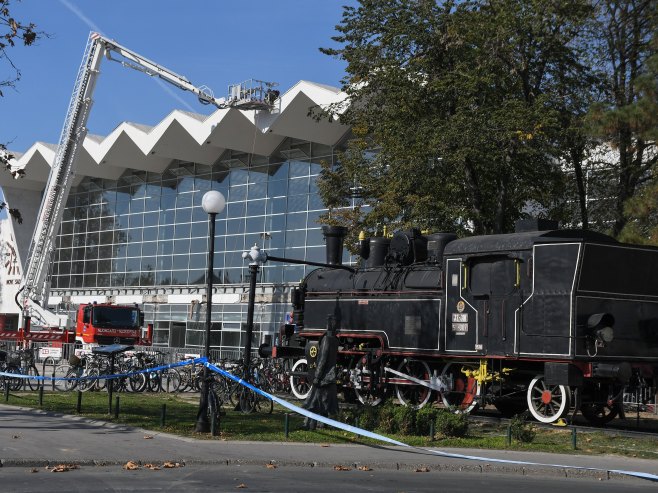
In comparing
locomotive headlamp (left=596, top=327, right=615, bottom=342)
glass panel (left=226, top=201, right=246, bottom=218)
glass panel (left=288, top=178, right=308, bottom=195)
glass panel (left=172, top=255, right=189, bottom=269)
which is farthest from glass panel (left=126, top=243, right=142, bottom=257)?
locomotive headlamp (left=596, top=327, right=615, bottom=342)

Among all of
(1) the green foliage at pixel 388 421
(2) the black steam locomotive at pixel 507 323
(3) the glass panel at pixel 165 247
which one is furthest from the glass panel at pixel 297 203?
(1) the green foliage at pixel 388 421

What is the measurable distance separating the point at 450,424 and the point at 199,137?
3469 cm

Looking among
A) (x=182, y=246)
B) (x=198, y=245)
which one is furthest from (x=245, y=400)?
(x=182, y=246)

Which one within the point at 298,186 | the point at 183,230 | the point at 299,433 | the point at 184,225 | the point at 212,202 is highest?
the point at 298,186

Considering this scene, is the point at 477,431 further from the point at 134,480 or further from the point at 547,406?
the point at 134,480

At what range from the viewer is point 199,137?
47.9 metres

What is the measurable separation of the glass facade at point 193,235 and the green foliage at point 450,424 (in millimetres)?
30002

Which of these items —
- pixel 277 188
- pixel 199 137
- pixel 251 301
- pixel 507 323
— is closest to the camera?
pixel 507 323

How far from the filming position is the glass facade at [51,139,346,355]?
47.4 metres

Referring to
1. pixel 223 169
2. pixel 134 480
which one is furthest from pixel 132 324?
pixel 134 480

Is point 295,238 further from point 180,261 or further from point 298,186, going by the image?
point 180,261

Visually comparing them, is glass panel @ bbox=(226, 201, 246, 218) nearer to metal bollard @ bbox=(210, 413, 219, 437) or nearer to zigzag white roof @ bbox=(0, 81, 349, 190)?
zigzag white roof @ bbox=(0, 81, 349, 190)

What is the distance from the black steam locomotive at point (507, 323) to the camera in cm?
1727

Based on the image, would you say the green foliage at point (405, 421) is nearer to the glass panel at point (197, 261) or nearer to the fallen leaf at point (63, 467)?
the fallen leaf at point (63, 467)
